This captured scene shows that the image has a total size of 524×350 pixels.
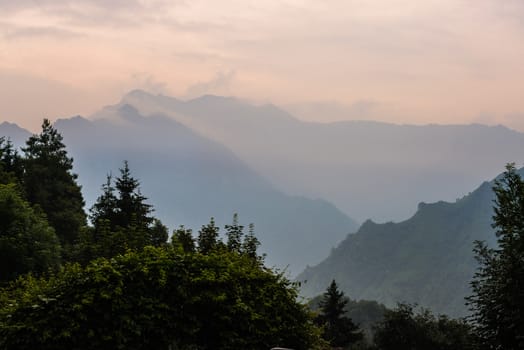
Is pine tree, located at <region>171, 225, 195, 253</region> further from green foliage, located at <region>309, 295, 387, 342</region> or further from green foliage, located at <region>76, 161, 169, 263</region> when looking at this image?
green foliage, located at <region>309, 295, 387, 342</region>

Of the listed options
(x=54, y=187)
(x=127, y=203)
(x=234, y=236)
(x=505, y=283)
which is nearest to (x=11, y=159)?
(x=54, y=187)

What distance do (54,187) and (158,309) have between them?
147 ft

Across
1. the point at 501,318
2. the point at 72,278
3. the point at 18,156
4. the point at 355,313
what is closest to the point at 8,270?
the point at 72,278

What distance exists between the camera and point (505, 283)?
56.7 feet

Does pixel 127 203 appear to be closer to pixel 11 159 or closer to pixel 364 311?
pixel 11 159

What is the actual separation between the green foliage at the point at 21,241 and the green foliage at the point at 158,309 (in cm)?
1544

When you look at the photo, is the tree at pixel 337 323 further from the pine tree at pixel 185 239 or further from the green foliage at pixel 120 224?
the pine tree at pixel 185 239

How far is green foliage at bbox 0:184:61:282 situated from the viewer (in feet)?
92.5

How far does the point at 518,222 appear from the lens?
18.5 meters

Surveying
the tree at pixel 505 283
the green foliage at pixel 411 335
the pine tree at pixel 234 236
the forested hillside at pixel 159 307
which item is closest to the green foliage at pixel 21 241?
the pine tree at pixel 234 236

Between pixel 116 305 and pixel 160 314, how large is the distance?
868 millimetres

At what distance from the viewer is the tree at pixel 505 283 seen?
55.6 ft

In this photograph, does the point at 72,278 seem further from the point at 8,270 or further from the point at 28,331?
the point at 8,270

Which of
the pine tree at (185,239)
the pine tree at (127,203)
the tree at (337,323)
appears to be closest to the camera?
the pine tree at (185,239)
